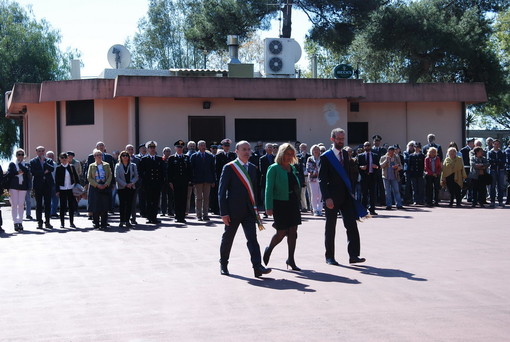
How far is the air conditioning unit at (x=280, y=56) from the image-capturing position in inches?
1085

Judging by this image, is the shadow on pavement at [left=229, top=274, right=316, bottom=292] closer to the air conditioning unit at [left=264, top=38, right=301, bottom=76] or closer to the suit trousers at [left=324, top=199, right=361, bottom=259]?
the suit trousers at [left=324, top=199, right=361, bottom=259]

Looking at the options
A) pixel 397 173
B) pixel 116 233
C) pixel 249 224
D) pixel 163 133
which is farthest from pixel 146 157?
pixel 249 224

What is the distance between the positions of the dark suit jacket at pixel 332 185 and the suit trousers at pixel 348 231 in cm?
11

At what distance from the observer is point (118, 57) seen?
97.6ft

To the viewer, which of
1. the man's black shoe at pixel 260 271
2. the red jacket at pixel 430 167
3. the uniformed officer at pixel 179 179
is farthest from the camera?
the red jacket at pixel 430 167

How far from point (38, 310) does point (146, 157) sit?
10547 mm

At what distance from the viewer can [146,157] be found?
→ 61.2ft

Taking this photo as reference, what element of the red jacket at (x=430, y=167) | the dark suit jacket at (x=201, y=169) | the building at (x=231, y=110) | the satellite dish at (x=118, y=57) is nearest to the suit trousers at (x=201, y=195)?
the dark suit jacket at (x=201, y=169)

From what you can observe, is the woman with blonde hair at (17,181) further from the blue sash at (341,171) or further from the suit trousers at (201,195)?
the blue sash at (341,171)

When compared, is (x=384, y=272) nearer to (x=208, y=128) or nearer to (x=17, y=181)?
(x=17, y=181)

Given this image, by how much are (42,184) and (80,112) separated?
27.0ft

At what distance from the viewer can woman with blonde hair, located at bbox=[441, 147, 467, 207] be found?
2202 centimetres

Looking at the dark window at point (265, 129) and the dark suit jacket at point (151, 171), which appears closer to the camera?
the dark suit jacket at point (151, 171)

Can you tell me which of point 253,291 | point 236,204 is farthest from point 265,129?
point 253,291
